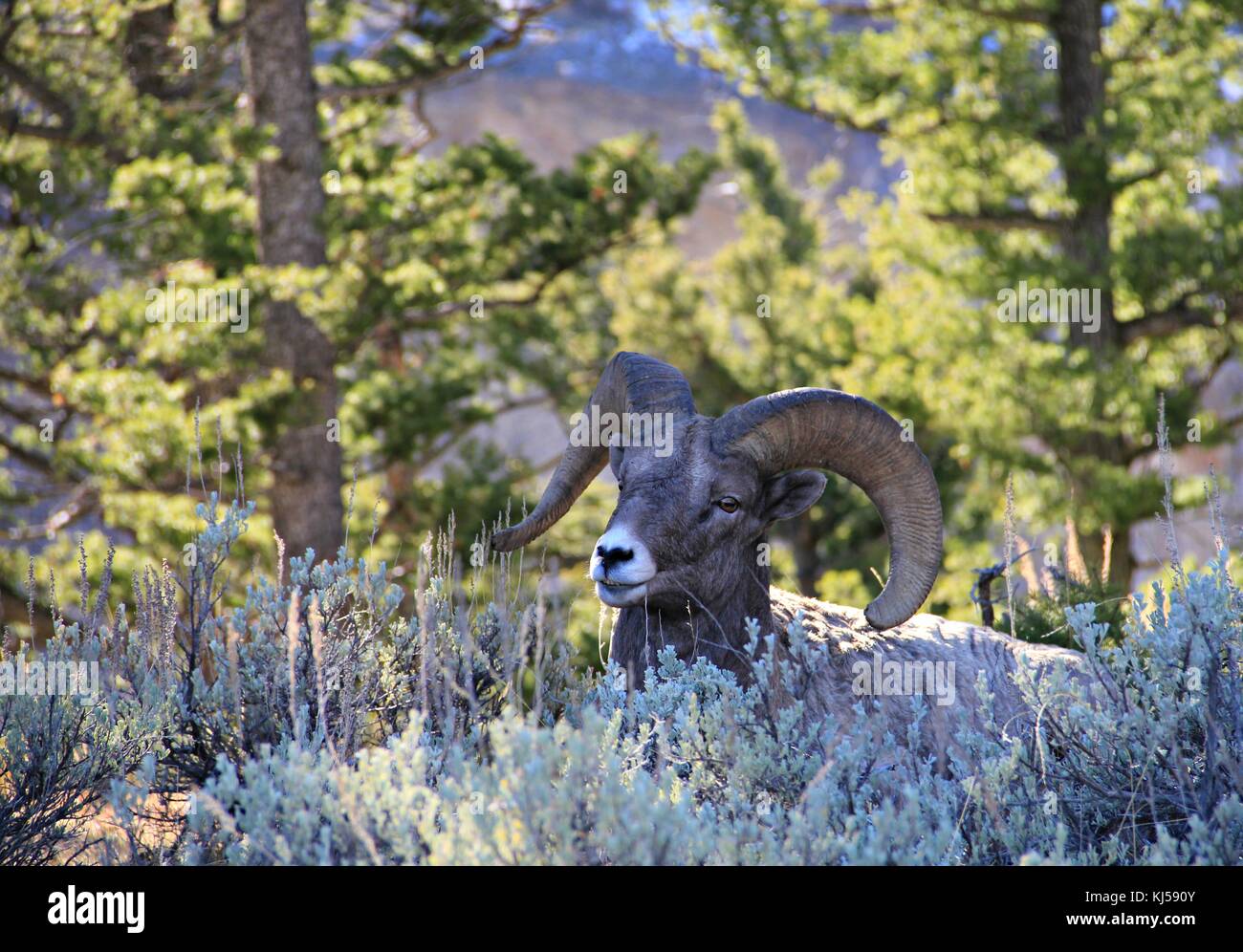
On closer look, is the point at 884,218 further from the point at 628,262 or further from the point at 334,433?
the point at 334,433

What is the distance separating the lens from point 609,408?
639 centimetres

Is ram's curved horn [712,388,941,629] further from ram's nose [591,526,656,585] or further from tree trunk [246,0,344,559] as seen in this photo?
tree trunk [246,0,344,559]

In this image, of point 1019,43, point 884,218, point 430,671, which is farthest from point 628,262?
point 430,671

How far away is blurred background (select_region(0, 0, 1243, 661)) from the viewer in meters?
12.4

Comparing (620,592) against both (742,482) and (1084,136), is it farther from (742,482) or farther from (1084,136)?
(1084,136)

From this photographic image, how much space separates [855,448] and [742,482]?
53 centimetres

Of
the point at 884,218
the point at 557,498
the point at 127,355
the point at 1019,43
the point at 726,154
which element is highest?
the point at 726,154

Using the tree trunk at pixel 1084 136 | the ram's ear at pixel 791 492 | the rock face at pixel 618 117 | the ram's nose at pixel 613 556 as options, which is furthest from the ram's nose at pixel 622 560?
the rock face at pixel 618 117

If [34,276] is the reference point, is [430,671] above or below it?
below

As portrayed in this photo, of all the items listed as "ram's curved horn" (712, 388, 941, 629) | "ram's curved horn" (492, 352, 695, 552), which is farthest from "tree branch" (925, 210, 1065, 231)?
"ram's curved horn" (712, 388, 941, 629)

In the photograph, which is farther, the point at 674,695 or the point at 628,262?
the point at 628,262

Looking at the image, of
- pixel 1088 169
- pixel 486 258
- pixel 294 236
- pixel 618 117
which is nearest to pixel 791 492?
pixel 294 236

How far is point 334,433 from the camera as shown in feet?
41.2

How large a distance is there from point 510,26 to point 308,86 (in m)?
3.20
